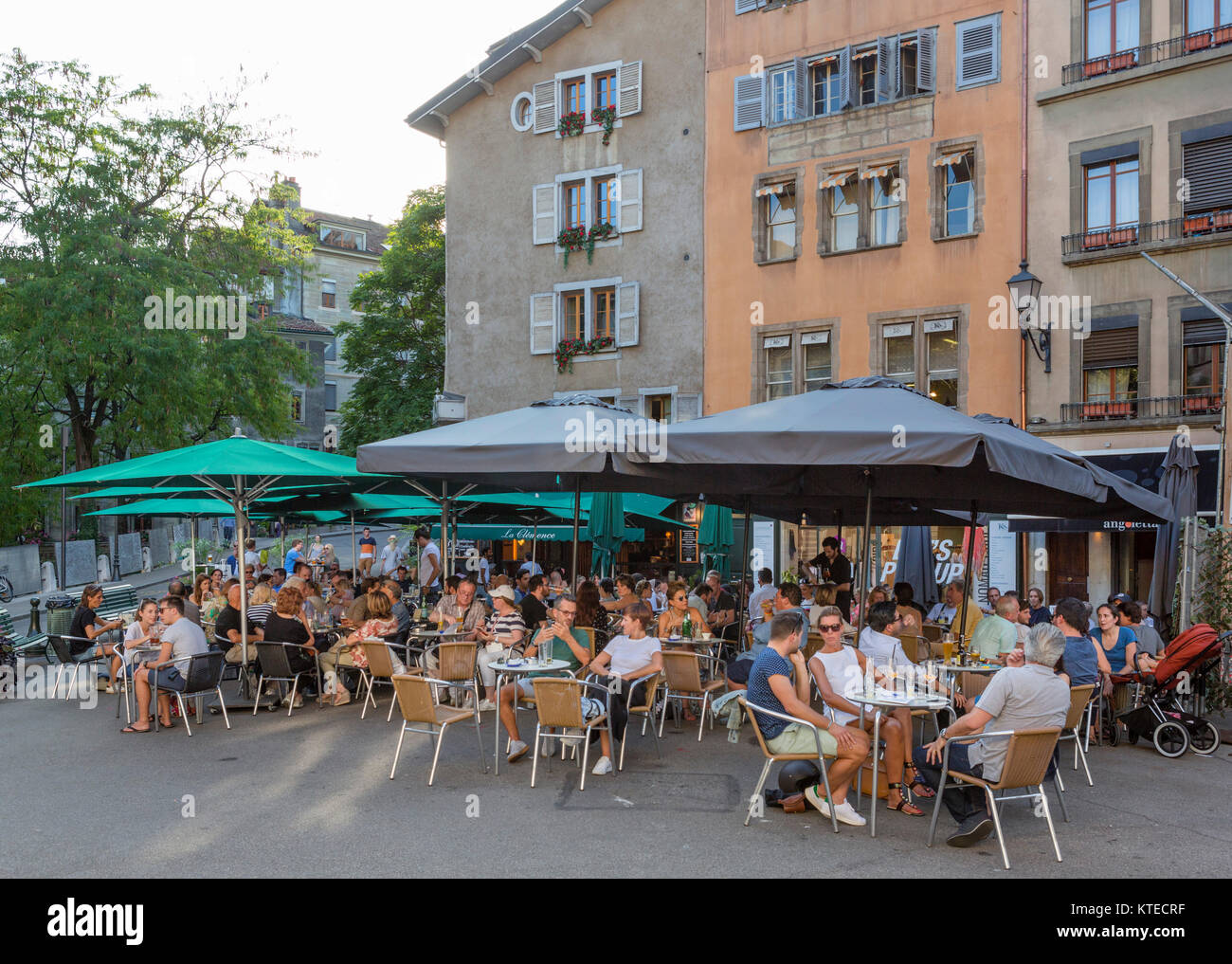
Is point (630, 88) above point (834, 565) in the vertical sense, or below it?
above

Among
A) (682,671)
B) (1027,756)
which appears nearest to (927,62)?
(682,671)

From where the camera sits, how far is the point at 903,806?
743 cm

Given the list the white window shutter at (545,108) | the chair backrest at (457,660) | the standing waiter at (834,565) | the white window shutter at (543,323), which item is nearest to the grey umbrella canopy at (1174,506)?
the standing waiter at (834,565)

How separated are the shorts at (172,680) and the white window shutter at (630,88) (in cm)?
1897

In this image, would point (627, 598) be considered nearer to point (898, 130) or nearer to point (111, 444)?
point (898, 130)

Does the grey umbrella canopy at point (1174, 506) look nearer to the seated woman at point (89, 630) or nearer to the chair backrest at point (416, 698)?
the chair backrest at point (416, 698)

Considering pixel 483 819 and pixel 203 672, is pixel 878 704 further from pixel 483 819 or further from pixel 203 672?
pixel 203 672

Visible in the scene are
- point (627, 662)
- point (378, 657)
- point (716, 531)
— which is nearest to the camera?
point (627, 662)

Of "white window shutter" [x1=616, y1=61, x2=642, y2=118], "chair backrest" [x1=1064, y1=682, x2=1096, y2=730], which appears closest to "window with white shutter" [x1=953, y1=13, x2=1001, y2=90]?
"white window shutter" [x1=616, y1=61, x2=642, y2=118]

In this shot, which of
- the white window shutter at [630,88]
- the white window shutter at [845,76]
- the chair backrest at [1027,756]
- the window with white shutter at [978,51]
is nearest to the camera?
the chair backrest at [1027,756]

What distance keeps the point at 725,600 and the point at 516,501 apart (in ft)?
11.5

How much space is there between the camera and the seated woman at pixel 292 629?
10922 millimetres

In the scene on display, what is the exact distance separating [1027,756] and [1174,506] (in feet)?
25.8

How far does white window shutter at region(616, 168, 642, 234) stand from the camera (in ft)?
82.9
